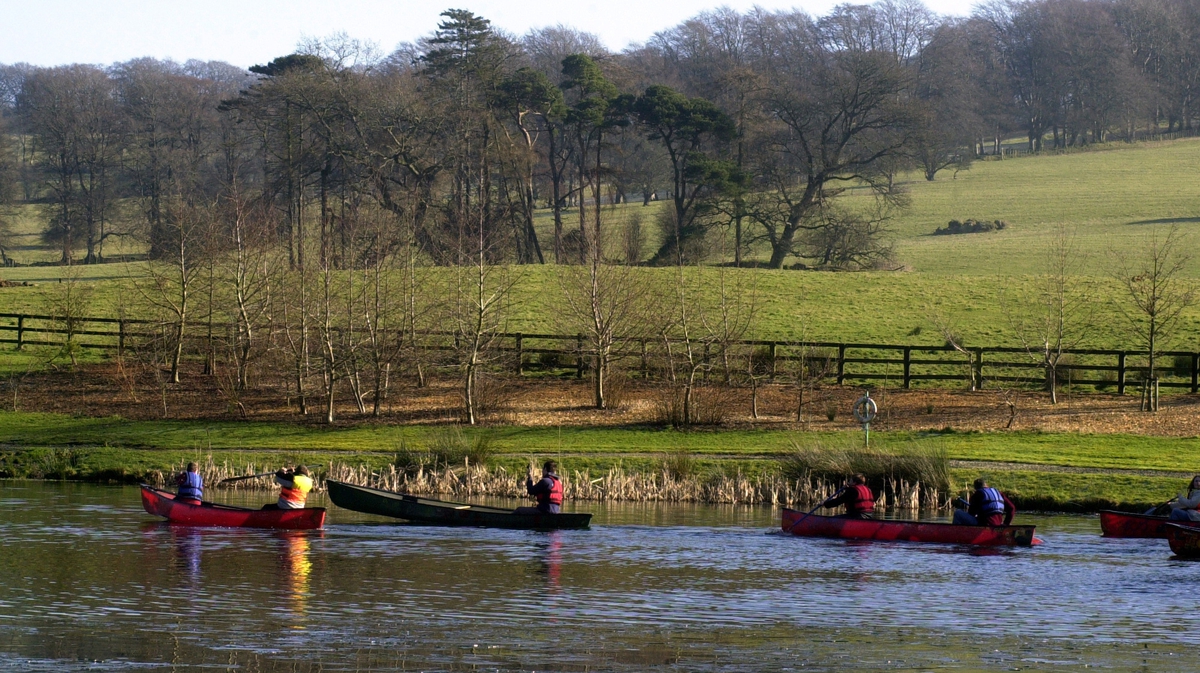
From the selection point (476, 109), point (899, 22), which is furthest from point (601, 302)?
point (899, 22)

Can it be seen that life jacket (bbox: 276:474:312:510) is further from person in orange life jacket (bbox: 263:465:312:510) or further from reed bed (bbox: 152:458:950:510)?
reed bed (bbox: 152:458:950:510)

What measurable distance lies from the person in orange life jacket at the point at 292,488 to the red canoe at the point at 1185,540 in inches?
619

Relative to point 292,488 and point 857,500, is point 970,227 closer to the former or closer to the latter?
A: point 857,500

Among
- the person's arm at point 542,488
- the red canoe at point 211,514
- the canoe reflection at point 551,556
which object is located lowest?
the canoe reflection at point 551,556

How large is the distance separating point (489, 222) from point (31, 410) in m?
33.7

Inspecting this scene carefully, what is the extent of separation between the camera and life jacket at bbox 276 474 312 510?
25609mm

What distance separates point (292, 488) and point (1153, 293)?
28998 mm

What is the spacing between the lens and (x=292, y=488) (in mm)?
25719

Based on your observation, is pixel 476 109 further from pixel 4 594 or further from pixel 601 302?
pixel 4 594

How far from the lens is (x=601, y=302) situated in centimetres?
4350

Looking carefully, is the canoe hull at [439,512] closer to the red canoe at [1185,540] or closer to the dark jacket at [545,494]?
the dark jacket at [545,494]

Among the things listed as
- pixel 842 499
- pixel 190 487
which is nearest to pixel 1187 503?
pixel 842 499

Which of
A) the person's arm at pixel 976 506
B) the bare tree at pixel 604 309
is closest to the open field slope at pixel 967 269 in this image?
the bare tree at pixel 604 309

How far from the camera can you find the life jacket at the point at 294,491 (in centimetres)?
2561
